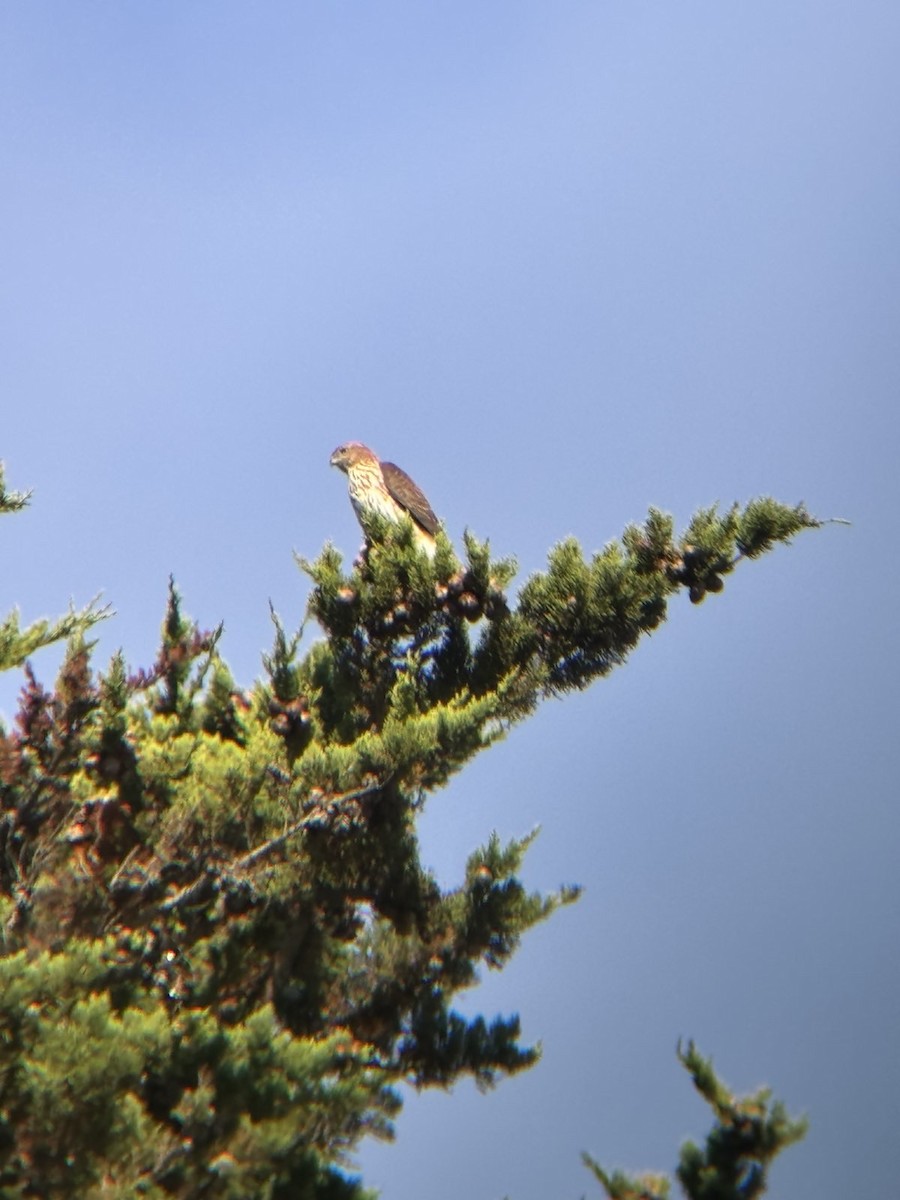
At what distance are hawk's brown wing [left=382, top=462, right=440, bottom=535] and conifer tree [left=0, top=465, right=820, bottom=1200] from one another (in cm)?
456

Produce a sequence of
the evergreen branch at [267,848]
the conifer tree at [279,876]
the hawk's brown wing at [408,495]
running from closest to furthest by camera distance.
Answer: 1. the conifer tree at [279,876]
2. the evergreen branch at [267,848]
3. the hawk's brown wing at [408,495]

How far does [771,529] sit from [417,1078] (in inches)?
107

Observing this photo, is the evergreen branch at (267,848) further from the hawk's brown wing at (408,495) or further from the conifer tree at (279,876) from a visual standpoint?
Answer: the hawk's brown wing at (408,495)

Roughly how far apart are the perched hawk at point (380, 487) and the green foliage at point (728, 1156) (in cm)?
634

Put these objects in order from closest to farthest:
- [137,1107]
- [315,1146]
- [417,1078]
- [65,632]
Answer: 1. [137,1107]
2. [315,1146]
3. [417,1078]
4. [65,632]

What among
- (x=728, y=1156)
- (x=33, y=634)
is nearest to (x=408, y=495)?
(x=33, y=634)

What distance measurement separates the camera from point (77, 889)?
5406mm

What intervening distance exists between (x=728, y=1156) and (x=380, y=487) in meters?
7.16

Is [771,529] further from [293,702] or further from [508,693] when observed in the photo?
[293,702]

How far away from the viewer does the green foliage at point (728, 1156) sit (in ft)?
15.9

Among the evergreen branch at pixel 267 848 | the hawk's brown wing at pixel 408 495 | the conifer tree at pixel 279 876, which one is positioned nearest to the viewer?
the conifer tree at pixel 279 876

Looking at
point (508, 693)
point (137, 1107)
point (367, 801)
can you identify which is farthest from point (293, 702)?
point (137, 1107)

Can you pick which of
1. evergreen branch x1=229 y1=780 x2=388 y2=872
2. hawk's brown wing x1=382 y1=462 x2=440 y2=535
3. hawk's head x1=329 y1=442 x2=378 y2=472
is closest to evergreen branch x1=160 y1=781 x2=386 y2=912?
evergreen branch x1=229 y1=780 x2=388 y2=872

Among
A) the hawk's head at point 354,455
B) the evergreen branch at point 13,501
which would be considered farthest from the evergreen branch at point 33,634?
the hawk's head at point 354,455
